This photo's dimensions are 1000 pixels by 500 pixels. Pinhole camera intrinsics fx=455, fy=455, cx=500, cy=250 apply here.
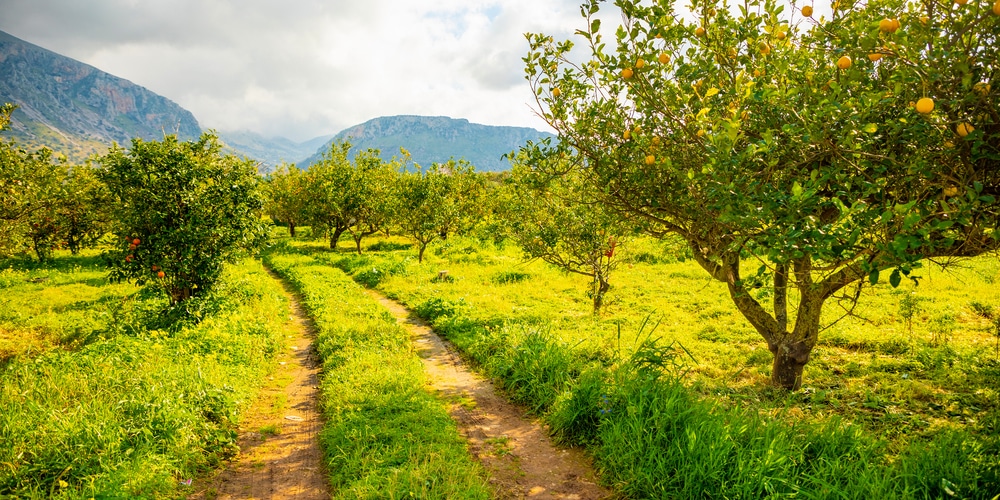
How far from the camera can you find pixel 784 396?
750 cm

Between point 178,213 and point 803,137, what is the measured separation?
1287cm

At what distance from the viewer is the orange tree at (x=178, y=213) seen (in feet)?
35.7

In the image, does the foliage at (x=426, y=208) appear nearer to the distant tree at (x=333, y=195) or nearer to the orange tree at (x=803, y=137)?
the distant tree at (x=333, y=195)

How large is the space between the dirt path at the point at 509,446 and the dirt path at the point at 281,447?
2051 millimetres

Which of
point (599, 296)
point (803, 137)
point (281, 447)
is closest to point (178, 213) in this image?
point (281, 447)

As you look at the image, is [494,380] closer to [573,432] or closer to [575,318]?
[573,432]

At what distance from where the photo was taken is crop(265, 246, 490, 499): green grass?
5.12 m

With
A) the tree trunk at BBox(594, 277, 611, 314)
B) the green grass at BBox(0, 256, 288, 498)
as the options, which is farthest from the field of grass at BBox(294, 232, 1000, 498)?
the green grass at BBox(0, 256, 288, 498)

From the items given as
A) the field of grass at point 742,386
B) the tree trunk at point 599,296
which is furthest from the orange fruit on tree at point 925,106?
the tree trunk at point 599,296

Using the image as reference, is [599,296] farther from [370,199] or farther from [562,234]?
[370,199]

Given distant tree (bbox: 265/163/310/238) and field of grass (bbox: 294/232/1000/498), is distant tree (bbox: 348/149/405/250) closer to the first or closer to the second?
distant tree (bbox: 265/163/310/238)

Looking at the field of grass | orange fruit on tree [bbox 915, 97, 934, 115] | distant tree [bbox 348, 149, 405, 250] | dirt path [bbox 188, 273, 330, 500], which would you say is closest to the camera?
orange fruit on tree [bbox 915, 97, 934, 115]

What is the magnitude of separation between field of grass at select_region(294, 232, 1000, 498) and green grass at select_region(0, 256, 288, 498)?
452 centimetres

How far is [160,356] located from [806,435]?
10231 millimetres
